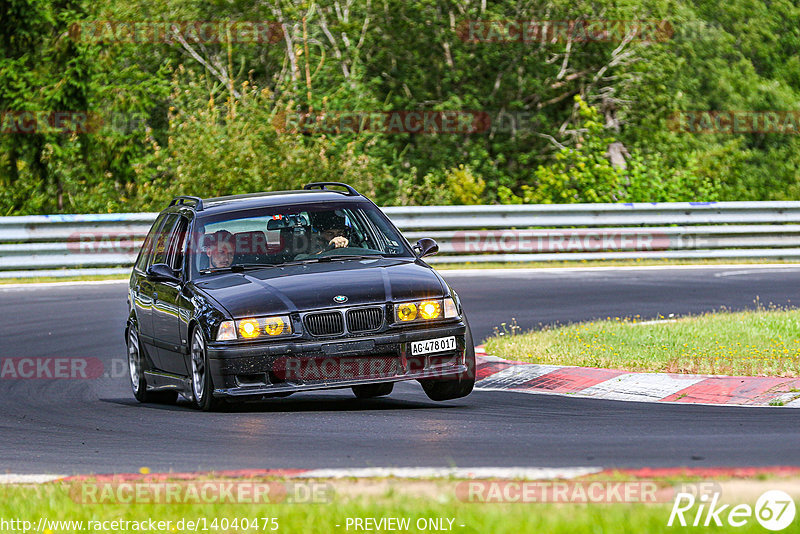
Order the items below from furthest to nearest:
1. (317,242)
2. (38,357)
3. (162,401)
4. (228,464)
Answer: (38,357)
(162,401)
(317,242)
(228,464)

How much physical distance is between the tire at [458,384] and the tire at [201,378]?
1.58m

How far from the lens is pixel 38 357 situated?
47.5ft

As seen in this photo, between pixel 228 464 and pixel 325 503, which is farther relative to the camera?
pixel 228 464

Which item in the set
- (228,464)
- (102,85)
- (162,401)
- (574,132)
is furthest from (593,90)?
(228,464)

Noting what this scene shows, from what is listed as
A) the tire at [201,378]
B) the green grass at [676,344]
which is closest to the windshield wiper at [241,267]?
the tire at [201,378]

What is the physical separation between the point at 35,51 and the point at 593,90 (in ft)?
44.3

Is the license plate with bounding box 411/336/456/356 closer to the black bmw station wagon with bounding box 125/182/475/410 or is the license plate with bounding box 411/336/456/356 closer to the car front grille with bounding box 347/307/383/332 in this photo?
the black bmw station wagon with bounding box 125/182/475/410

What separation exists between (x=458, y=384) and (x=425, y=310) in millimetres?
772

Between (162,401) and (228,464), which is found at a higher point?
(228,464)

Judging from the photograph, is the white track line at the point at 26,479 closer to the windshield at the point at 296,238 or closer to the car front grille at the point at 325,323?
the car front grille at the point at 325,323

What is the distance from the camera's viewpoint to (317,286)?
398 inches

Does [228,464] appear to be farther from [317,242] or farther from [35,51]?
[35,51]

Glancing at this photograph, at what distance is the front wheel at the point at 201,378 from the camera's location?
1016 cm

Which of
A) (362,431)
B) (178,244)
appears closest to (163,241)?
(178,244)
